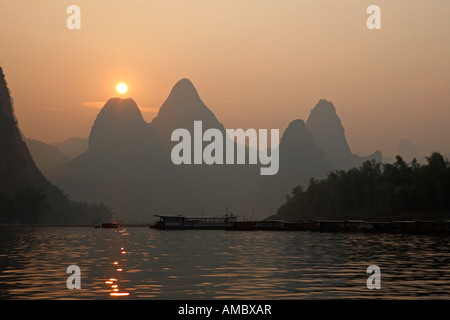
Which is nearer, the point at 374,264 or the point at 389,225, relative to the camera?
the point at 374,264

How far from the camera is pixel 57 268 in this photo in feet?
218

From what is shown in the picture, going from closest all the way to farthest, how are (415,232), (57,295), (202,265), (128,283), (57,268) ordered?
(57,295) < (128,283) < (57,268) < (202,265) < (415,232)

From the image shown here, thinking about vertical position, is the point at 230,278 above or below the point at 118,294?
below

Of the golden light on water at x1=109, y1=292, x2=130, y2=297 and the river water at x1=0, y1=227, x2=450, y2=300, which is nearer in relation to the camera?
the golden light on water at x1=109, y1=292, x2=130, y2=297

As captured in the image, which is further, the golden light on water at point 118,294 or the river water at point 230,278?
the river water at point 230,278

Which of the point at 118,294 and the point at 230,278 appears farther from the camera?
the point at 230,278
